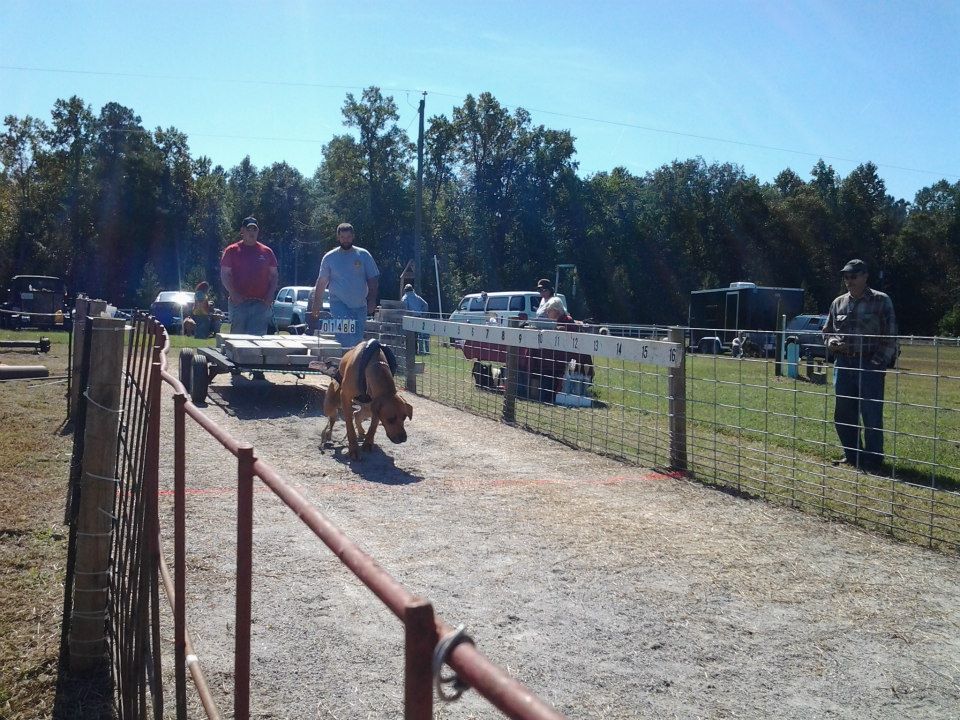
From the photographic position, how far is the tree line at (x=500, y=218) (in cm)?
5253

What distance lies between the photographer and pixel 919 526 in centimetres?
573

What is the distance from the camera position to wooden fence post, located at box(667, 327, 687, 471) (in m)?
7.54

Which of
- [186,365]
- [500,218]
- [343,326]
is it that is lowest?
[186,365]

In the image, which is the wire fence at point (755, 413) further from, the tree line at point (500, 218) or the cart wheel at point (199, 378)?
the tree line at point (500, 218)

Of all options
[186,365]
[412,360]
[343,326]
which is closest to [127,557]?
[343,326]

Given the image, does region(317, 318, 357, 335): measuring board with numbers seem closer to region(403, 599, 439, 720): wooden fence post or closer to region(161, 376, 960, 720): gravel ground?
region(161, 376, 960, 720): gravel ground

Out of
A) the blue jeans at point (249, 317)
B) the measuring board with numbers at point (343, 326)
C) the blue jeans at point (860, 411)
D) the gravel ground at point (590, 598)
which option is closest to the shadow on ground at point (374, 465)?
the gravel ground at point (590, 598)

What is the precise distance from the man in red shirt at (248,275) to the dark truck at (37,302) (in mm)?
19530

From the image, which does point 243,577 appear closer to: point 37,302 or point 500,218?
point 37,302

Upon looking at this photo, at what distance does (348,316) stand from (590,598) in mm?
7361

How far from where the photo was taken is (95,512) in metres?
3.65

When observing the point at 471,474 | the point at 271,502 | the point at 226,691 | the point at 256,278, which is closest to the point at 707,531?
the point at 471,474

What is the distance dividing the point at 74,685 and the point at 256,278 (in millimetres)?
7918

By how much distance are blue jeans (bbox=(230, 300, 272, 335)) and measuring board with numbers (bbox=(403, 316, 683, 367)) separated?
7.11 feet
